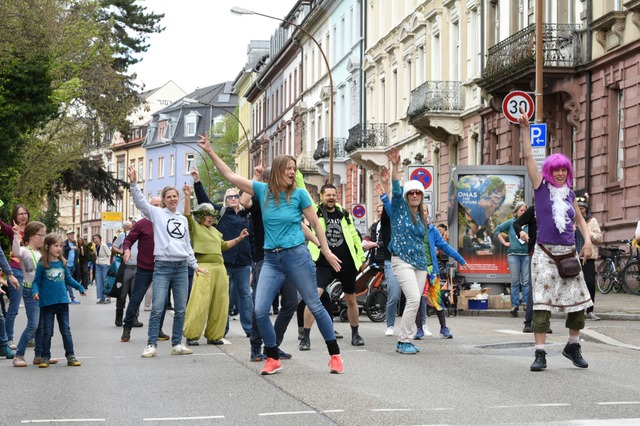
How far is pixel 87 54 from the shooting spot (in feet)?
148

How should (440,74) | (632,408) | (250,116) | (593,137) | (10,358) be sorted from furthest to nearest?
(250,116) → (440,74) → (593,137) → (10,358) → (632,408)

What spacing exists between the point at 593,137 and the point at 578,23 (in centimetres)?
286

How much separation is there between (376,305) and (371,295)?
200mm

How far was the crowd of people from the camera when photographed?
11.3 metres

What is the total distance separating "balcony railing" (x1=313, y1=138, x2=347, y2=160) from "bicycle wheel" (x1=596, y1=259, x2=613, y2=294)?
32.6 metres

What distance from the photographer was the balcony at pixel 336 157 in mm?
60625

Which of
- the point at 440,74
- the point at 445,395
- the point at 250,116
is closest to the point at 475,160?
the point at 440,74

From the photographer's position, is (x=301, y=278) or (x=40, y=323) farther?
(x=40, y=323)

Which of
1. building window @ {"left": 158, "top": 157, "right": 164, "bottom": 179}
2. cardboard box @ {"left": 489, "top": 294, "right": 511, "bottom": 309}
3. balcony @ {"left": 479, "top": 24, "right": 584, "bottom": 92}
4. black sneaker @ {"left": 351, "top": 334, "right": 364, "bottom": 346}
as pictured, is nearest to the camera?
black sneaker @ {"left": 351, "top": 334, "right": 364, "bottom": 346}

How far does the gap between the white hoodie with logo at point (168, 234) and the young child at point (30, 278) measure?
1.14 metres

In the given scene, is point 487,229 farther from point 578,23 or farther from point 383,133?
point 383,133

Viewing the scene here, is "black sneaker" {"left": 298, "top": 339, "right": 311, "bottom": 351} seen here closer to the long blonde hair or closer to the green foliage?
the long blonde hair

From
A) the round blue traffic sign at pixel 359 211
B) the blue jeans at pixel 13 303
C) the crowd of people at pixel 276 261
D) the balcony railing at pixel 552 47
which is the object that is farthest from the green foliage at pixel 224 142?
the blue jeans at pixel 13 303

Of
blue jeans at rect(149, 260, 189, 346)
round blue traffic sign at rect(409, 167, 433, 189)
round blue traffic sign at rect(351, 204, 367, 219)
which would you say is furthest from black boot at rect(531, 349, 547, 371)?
round blue traffic sign at rect(351, 204, 367, 219)
